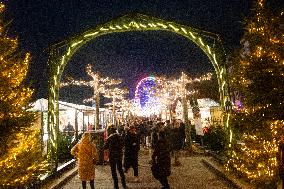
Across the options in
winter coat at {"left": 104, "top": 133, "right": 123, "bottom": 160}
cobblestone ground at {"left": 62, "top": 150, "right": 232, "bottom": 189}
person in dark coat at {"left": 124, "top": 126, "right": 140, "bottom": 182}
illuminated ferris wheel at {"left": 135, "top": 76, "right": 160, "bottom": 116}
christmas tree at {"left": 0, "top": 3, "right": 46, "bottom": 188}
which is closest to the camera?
christmas tree at {"left": 0, "top": 3, "right": 46, "bottom": 188}

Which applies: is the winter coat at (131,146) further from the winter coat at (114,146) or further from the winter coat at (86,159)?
the winter coat at (86,159)

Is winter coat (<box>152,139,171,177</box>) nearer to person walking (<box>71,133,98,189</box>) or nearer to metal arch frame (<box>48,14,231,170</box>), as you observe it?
person walking (<box>71,133,98,189</box>)

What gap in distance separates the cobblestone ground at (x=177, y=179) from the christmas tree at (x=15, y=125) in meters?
1.97

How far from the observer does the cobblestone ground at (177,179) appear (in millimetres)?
12016

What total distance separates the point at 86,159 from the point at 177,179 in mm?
3982

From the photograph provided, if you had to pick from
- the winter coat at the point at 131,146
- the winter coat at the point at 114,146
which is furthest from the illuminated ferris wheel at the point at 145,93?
the winter coat at the point at 114,146

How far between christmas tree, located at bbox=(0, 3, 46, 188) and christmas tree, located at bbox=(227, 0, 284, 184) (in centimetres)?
629

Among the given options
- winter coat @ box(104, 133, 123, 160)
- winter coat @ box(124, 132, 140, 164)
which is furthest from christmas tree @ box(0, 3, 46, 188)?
winter coat @ box(124, 132, 140, 164)

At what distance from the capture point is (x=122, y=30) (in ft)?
48.9

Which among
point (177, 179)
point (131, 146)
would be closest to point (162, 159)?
point (177, 179)

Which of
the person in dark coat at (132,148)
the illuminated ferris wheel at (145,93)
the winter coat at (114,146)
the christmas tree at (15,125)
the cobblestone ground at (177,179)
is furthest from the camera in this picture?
the illuminated ferris wheel at (145,93)

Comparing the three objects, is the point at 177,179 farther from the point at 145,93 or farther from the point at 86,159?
the point at 145,93

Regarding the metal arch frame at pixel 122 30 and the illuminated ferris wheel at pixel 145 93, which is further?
the illuminated ferris wheel at pixel 145 93

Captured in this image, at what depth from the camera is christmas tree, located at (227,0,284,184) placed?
9922 mm
